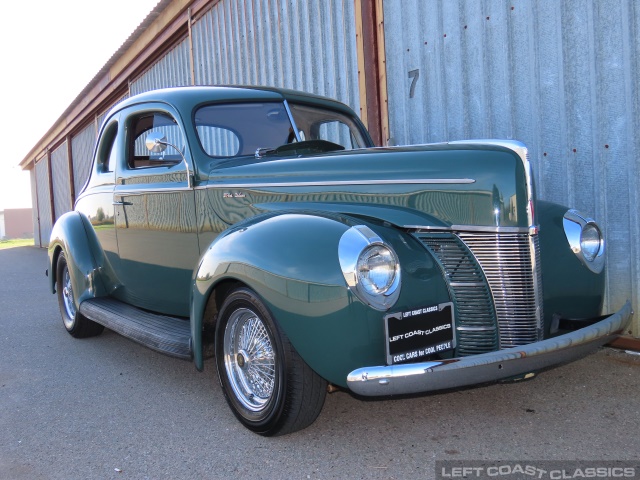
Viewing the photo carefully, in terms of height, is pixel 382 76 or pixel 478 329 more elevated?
pixel 382 76

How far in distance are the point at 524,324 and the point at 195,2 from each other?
28.4 ft

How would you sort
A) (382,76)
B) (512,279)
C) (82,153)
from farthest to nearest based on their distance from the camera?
1. (82,153)
2. (382,76)
3. (512,279)

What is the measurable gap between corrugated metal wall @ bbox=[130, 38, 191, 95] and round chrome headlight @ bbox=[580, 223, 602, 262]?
7916 millimetres

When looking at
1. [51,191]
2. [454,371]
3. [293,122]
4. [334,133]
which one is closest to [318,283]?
[454,371]

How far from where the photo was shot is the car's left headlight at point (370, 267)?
2371 mm

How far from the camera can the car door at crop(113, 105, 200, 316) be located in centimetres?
375

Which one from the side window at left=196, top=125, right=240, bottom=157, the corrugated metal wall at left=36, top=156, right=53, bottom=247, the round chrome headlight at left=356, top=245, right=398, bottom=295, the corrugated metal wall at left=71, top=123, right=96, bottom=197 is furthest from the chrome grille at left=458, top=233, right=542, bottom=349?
the corrugated metal wall at left=36, top=156, right=53, bottom=247

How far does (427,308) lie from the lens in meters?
2.50

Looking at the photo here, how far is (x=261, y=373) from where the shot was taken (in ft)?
9.43

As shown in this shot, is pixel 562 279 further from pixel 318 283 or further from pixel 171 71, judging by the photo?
pixel 171 71

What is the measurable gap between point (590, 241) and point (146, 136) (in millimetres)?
2713

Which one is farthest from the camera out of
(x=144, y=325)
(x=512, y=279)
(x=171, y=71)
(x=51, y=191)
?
(x=51, y=191)

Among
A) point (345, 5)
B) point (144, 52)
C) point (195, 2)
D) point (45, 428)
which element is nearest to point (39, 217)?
point (144, 52)

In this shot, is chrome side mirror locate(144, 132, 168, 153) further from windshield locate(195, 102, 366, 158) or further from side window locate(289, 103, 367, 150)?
side window locate(289, 103, 367, 150)
